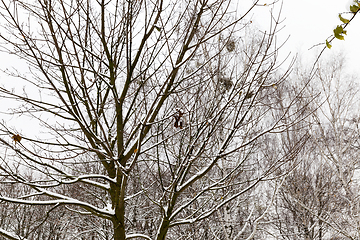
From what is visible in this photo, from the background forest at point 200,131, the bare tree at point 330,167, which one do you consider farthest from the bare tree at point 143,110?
the bare tree at point 330,167

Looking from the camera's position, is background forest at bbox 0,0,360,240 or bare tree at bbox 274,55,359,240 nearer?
background forest at bbox 0,0,360,240

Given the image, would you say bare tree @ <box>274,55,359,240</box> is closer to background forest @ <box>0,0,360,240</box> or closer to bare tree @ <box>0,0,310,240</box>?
background forest @ <box>0,0,360,240</box>

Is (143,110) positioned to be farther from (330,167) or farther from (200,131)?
(330,167)

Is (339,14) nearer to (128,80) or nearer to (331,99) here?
(128,80)

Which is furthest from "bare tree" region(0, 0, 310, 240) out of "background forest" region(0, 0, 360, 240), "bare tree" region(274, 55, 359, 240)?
"bare tree" region(274, 55, 359, 240)

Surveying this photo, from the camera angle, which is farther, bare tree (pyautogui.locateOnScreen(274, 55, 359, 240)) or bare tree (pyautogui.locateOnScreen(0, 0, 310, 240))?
bare tree (pyautogui.locateOnScreen(274, 55, 359, 240))

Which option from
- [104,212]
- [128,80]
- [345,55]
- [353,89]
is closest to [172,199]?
[104,212]

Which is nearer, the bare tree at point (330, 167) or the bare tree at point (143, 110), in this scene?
the bare tree at point (143, 110)

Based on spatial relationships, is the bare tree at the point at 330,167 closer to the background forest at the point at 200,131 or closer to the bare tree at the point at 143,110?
the background forest at the point at 200,131

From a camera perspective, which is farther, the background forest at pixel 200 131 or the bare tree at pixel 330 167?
the bare tree at pixel 330 167

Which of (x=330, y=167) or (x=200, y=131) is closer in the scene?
(x=200, y=131)

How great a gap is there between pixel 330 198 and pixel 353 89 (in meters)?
3.46

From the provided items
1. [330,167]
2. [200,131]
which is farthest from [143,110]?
[330,167]

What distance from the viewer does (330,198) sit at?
7730mm
